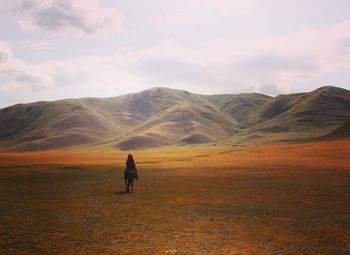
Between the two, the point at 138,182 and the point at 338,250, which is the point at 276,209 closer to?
the point at 338,250

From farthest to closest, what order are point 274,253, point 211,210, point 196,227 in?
point 211,210
point 196,227
point 274,253

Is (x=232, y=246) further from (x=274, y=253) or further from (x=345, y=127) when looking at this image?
(x=345, y=127)

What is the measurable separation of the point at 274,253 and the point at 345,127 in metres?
154

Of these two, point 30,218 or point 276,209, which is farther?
point 276,209

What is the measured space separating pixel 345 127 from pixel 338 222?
147 metres

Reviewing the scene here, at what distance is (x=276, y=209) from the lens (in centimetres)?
2309

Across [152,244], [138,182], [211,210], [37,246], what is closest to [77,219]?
[37,246]

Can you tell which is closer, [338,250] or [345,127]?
[338,250]

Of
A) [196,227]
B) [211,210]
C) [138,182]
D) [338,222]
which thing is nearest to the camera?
[196,227]

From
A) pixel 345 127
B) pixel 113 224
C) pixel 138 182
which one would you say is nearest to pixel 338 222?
pixel 113 224

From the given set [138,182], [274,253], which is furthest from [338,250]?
[138,182]

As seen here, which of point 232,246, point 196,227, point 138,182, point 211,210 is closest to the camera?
point 232,246

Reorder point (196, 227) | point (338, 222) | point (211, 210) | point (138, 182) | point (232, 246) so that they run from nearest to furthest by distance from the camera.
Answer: point (232, 246)
point (196, 227)
point (338, 222)
point (211, 210)
point (138, 182)

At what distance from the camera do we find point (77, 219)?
1969 cm
